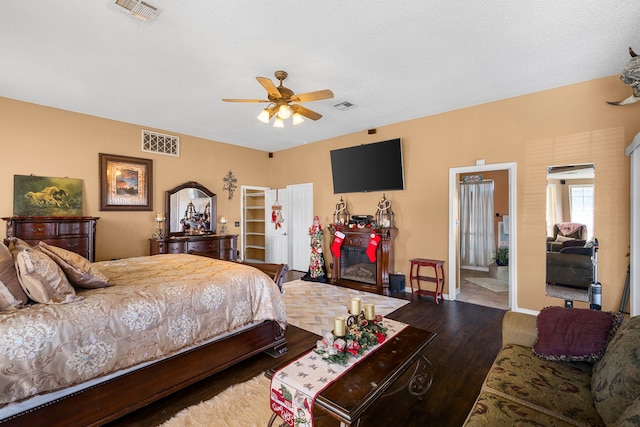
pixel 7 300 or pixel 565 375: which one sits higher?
pixel 7 300

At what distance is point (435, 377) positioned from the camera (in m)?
2.40

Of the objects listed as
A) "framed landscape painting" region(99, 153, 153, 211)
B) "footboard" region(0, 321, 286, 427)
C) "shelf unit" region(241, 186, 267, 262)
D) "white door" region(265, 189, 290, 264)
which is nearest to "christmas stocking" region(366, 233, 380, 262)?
"white door" region(265, 189, 290, 264)

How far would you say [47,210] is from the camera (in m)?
4.14

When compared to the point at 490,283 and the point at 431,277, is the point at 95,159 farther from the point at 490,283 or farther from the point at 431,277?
the point at 490,283

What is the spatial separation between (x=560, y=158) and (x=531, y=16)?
2085 millimetres

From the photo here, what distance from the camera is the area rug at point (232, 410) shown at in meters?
1.87

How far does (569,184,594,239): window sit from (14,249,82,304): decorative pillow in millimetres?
4997

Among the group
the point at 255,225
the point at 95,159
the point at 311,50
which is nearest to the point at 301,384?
the point at 311,50

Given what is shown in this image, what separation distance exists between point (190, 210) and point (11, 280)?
4050 mm

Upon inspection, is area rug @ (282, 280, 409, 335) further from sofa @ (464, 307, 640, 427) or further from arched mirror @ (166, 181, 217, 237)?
arched mirror @ (166, 181, 217, 237)

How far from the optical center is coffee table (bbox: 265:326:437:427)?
1383mm

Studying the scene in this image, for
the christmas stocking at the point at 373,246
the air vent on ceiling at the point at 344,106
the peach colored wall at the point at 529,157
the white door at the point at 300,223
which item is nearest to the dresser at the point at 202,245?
the white door at the point at 300,223

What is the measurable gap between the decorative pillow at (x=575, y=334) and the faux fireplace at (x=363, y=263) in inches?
120

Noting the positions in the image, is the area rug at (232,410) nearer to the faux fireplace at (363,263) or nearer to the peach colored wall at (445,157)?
the faux fireplace at (363,263)
